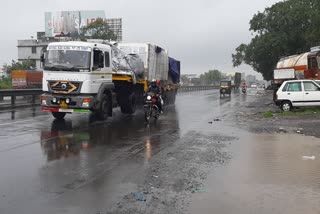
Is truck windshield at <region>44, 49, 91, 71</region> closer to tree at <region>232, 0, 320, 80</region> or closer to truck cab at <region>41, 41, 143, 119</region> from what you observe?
truck cab at <region>41, 41, 143, 119</region>

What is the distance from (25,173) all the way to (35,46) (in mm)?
108383

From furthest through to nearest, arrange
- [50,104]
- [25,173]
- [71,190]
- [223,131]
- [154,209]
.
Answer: [50,104]
[223,131]
[25,173]
[71,190]
[154,209]

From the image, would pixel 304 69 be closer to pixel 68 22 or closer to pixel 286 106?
pixel 286 106

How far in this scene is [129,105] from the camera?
65.5 ft

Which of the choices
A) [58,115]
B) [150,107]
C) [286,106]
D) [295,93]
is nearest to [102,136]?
[58,115]

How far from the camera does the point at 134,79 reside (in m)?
19.7

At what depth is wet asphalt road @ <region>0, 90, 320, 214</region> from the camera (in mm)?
5840

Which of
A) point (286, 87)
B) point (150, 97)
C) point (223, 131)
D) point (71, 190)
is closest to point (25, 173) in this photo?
point (71, 190)

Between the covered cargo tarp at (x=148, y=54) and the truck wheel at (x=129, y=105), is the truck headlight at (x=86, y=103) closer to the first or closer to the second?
the truck wheel at (x=129, y=105)

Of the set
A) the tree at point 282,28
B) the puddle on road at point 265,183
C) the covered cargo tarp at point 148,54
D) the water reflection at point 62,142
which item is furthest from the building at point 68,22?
A: the puddle on road at point 265,183

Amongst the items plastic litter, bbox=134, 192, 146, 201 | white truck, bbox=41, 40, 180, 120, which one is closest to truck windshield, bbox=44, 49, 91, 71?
white truck, bbox=41, 40, 180, 120

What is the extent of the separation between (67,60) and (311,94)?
41.3ft

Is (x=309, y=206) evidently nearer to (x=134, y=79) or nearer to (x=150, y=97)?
(x=150, y=97)

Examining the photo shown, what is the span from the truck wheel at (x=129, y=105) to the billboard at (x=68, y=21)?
6575 cm
